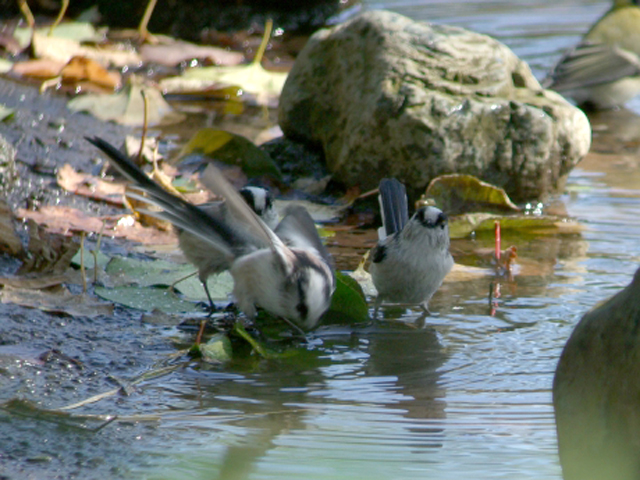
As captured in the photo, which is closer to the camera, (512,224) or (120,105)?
(512,224)

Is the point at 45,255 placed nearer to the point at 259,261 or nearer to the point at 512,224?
the point at 259,261

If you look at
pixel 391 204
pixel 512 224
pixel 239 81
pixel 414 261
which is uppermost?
pixel 239 81

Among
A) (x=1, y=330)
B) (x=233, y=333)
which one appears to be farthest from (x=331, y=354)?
(x=1, y=330)

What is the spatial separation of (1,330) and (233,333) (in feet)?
2.85

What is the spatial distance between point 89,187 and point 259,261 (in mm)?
2264

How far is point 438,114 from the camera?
5.59 meters

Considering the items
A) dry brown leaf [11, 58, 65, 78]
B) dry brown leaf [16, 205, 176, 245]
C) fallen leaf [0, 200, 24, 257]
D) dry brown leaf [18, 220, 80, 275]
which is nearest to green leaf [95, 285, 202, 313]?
dry brown leaf [18, 220, 80, 275]

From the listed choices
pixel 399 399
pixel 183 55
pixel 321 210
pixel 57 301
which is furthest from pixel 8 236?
pixel 183 55

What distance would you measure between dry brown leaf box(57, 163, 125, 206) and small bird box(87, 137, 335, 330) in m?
1.75

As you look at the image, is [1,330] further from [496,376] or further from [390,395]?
[496,376]

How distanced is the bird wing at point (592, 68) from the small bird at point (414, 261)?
170 inches

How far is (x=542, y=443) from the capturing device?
2871 millimetres

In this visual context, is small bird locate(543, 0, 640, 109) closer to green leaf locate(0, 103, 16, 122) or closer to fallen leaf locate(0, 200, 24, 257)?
green leaf locate(0, 103, 16, 122)

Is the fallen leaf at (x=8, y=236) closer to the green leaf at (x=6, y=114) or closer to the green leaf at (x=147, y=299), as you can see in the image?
the green leaf at (x=147, y=299)
